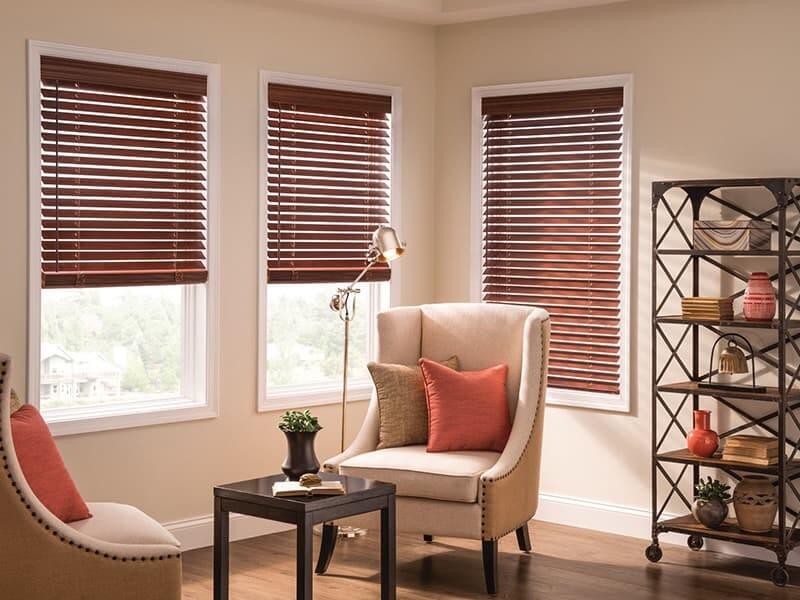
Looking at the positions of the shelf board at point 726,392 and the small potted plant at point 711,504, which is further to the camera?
the small potted plant at point 711,504

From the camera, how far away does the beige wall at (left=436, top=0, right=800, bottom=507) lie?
4.99 m

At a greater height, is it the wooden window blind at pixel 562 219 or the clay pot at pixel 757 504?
the wooden window blind at pixel 562 219

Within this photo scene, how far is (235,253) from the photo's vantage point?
530 cm

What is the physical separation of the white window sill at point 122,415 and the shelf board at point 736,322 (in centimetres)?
216

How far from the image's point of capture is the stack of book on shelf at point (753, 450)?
4.68 meters

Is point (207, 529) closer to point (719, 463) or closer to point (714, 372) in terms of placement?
point (719, 463)

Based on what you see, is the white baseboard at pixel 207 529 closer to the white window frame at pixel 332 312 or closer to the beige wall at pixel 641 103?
the white window frame at pixel 332 312

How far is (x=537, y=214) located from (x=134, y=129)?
216 cm

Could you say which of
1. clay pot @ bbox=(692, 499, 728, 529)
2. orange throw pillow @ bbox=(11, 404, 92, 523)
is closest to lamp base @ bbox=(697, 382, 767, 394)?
clay pot @ bbox=(692, 499, 728, 529)

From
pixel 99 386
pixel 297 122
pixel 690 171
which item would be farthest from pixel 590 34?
pixel 99 386

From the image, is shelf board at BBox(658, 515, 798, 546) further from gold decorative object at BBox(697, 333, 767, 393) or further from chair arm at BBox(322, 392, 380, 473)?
chair arm at BBox(322, 392, 380, 473)

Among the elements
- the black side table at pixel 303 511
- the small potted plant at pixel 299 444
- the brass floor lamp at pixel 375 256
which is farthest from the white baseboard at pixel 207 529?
the small potted plant at pixel 299 444

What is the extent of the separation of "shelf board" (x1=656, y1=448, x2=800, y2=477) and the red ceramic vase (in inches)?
1.2

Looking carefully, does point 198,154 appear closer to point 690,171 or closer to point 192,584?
point 192,584
